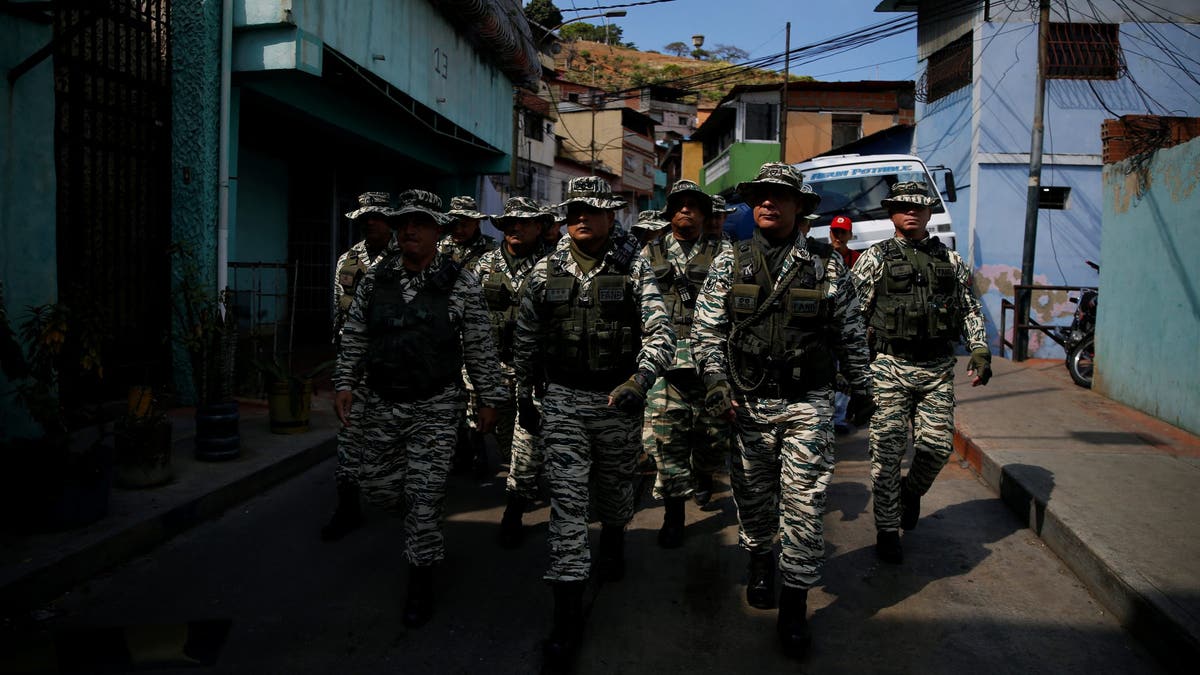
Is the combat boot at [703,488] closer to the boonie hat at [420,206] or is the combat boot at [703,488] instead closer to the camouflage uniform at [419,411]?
the camouflage uniform at [419,411]

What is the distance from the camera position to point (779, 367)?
3.76 metres

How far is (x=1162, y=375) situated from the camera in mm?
8109

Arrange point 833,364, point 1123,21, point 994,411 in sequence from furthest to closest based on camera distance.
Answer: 1. point 1123,21
2. point 994,411
3. point 833,364

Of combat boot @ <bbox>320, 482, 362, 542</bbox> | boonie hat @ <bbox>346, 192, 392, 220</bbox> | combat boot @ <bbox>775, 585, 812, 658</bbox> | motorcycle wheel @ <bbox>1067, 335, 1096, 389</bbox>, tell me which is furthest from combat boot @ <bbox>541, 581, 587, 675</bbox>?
motorcycle wheel @ <bbox>1067, 335, 1096, 389</bbox>

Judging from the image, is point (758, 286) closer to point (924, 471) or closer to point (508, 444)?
point (924, 471)

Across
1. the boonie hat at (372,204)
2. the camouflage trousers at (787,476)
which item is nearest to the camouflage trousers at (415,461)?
the camouflage trousers at (787,476)

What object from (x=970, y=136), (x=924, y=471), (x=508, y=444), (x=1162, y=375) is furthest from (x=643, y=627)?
(x=970, y=136)

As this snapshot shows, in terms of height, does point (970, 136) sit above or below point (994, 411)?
above

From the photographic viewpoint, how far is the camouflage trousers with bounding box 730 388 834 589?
3.61 meters

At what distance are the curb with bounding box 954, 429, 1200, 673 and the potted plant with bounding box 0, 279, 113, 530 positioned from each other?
5340 millimetres

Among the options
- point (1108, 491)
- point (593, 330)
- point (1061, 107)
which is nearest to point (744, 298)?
point (593, 330)

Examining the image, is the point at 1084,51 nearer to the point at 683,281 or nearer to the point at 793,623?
the point at 683,281

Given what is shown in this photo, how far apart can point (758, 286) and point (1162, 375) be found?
21.2 feet

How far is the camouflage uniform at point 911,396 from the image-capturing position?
15.3 feet
